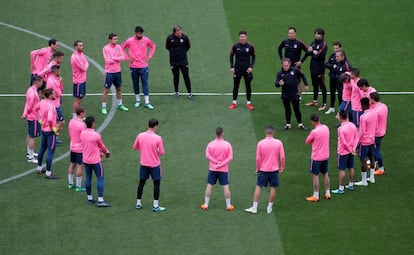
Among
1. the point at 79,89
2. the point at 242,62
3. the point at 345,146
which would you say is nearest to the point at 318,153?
the point at 345,146

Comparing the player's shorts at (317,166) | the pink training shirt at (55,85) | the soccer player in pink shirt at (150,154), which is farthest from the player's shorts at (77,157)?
the player's shorts at (317,166)

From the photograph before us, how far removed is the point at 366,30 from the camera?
31141mm

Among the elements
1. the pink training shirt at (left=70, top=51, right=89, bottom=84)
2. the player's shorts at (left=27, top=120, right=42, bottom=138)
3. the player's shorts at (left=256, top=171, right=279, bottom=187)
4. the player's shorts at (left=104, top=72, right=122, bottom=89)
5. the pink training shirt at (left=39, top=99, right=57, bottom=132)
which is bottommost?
the player's shorts at (left=256, top=171, right=279, bottom=187)

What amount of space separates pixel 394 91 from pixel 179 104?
6.11 meters

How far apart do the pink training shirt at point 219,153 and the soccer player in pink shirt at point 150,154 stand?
1014 mm

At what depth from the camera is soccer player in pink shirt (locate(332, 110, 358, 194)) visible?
69.2 feet

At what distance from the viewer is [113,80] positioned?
26.1 metres

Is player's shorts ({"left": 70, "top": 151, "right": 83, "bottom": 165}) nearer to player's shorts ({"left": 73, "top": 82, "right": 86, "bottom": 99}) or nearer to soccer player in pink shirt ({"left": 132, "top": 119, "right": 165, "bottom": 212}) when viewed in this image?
soccer player in pink shirt ({"left": 132, "top": 119, "right": 165, "bottom": 212})

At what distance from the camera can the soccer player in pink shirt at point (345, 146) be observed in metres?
21.1

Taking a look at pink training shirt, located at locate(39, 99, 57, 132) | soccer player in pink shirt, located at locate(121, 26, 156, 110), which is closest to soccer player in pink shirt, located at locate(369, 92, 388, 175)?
soccer player in pink shirt, located at locate(121, 26, 156, 110)

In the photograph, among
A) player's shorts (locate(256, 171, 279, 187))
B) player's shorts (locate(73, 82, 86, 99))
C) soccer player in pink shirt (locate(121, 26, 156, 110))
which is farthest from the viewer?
soccer player in pink shirt (locate(121, 26, 156, 110))

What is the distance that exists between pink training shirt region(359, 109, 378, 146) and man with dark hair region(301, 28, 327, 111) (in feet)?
15.1

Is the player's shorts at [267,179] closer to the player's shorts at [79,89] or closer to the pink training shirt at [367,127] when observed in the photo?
the pink training shirt at [367,127]

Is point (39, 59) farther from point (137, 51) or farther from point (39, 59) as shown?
point (137, 51)
